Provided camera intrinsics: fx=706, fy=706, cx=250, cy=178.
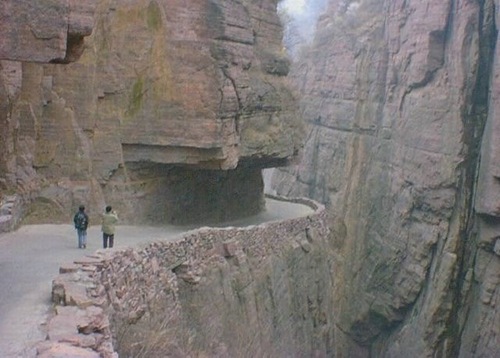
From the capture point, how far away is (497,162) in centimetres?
3422

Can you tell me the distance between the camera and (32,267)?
15.4 metres

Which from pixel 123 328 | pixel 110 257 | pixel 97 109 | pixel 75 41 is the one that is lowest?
pixel 123 328

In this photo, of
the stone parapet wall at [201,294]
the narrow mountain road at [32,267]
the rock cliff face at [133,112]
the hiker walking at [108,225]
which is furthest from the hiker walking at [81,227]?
the rock cliff face at [133,112]

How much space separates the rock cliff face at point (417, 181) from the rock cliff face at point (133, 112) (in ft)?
45.5

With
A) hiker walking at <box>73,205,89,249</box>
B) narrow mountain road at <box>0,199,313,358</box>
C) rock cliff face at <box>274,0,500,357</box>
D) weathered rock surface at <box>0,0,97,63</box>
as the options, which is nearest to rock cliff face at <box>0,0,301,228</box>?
narrow mountain road at <box>0,199,313,358</box>

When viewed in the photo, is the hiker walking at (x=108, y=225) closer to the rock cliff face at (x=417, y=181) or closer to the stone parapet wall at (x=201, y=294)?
the stone parapet wall at (x=201, y=294)

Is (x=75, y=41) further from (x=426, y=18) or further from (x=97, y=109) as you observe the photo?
(x=426, y=18)

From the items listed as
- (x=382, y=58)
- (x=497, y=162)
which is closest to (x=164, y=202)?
(x=497, y=162)

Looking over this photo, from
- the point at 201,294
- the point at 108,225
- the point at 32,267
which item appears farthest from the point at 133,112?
the point at 32,267

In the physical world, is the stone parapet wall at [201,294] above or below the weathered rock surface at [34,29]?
below

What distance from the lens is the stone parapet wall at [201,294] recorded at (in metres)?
11.8

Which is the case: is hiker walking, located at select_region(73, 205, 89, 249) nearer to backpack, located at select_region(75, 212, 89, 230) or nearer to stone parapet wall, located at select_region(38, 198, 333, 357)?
backpack, located at select_region(75, 212, 89, 230)

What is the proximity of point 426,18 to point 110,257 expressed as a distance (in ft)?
104

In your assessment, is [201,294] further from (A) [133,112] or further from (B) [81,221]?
(A) [133,112]
